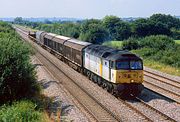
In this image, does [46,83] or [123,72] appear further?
[46,83]

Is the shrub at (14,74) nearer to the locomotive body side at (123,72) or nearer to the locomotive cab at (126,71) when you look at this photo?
the locomotive body side at (123,72)

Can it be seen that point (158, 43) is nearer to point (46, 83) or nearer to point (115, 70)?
point (46, 83)

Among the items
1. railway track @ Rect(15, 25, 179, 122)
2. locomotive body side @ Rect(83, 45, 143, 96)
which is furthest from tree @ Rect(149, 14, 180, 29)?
locomotive body side @ Rect(83, 45, 143, 96)

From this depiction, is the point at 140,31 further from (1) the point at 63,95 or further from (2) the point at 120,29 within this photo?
(1) the point at 63,95

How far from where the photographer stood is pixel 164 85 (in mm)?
30406

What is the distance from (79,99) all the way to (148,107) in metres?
5.10

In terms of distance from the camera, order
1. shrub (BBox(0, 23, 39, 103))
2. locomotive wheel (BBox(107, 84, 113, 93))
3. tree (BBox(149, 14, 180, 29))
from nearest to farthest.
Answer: shrub (BBox(0, 23, 39, 103)), locomotive wheel (BBox(107, 84, 113, 93)), tree (BBox(149, 14, 180, 29))

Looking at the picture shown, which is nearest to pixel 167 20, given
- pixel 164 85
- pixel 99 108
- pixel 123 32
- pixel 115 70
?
pixel 123 32

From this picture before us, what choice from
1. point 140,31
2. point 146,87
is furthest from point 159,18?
point 146,87

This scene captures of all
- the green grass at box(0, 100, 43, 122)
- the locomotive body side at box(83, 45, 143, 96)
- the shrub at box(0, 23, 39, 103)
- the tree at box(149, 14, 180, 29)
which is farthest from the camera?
the tree at box(149, 14, 180, 29)

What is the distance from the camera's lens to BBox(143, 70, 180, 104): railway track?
2634cm

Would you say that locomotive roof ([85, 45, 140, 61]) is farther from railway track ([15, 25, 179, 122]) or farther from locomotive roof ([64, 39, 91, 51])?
locomotive roof ([64, 39, 91, 51])

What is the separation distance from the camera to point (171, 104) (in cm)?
2323

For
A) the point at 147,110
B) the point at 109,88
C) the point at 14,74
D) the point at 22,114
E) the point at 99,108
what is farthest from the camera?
the point at 109,88
